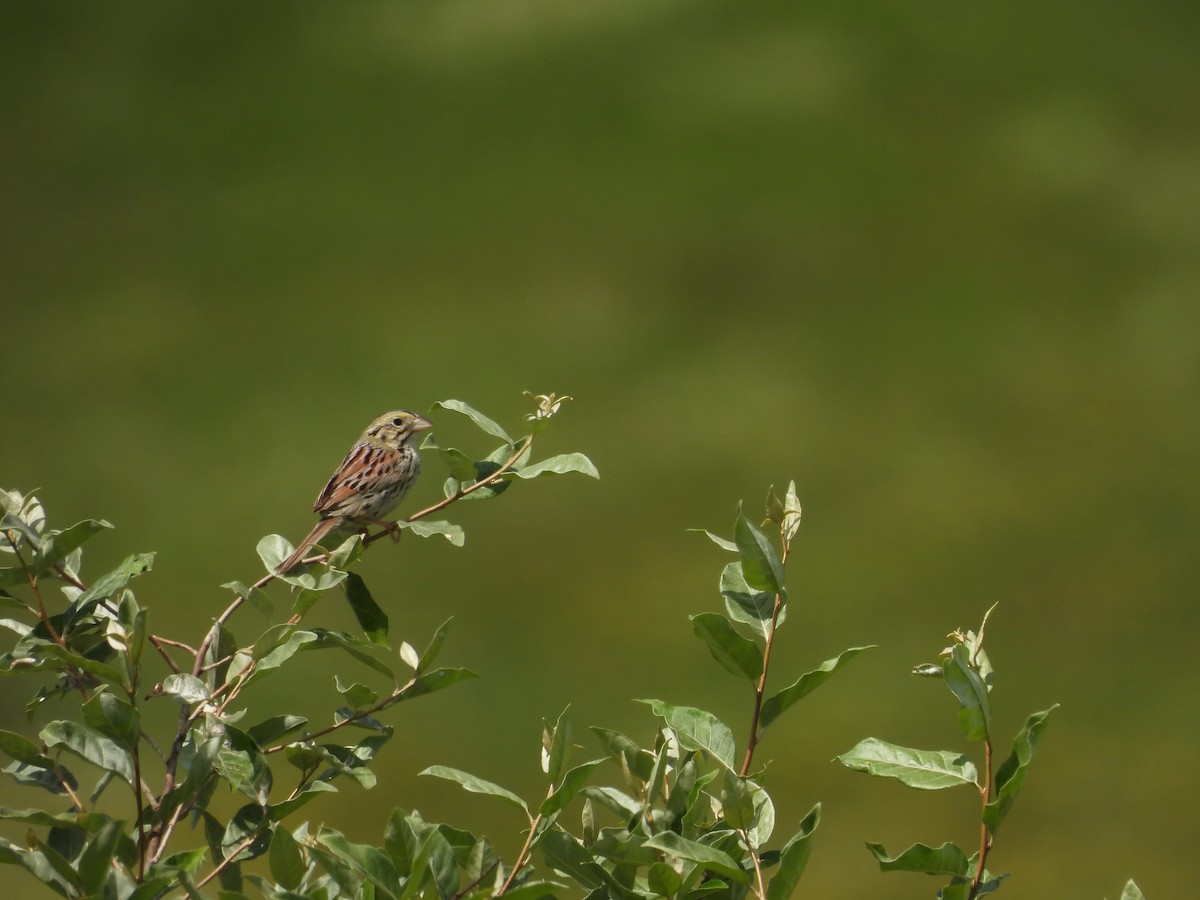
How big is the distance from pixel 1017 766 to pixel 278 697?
1763mm

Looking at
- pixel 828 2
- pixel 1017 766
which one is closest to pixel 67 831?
pixel 1017 766

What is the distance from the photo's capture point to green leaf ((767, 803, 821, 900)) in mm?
742

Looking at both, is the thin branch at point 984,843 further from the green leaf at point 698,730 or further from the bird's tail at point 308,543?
the bird's tail at point 308,543

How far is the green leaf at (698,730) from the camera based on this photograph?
0.81 metres

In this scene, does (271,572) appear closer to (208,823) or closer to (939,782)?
(208,823)

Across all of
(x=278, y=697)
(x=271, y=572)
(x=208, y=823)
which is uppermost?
(x=271, y=572)

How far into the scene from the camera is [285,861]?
0.78 metres

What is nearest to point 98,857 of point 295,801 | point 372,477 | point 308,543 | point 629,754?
point 295,801

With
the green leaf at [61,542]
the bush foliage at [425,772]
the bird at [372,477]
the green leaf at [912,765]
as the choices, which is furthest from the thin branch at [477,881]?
the bird at [372,477]

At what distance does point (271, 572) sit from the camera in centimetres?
97

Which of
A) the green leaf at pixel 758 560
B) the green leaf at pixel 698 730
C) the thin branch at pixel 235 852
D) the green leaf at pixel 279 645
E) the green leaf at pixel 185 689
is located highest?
the green leaf at pixel 758 560

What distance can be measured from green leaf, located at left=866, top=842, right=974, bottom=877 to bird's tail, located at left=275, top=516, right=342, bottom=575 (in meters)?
0.46

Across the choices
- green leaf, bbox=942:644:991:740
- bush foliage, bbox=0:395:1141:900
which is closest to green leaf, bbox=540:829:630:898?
bush foliage, bbox=0:395:1141:900

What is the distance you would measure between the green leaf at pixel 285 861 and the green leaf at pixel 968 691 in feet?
1.31
